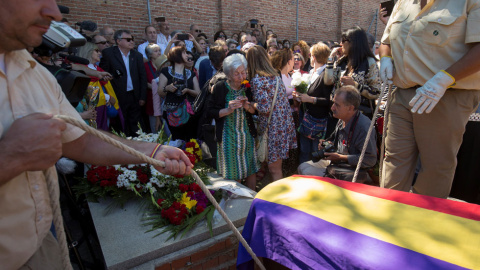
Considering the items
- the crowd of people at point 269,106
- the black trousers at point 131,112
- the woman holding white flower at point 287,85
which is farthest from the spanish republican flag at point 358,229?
the black trousers at point 131,112

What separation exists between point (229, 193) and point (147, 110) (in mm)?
3294

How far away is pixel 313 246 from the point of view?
131cm

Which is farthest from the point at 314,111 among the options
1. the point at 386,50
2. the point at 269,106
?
the point at 386,50

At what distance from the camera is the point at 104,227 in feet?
7.83

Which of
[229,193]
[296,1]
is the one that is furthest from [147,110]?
[296,1]

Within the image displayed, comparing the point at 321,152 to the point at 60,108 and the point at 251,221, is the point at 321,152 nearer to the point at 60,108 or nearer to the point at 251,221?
the point at 251,221

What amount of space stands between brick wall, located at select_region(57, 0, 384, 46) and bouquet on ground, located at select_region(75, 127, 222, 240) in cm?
536

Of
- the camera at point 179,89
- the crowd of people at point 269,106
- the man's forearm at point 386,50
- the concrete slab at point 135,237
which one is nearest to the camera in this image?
the concrete slab at point 135,237

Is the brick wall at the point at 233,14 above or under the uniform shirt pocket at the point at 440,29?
above

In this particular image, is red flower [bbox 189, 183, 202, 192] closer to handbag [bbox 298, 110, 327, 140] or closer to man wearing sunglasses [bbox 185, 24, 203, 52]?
handbag [bbox 298, 110, 327, 140]

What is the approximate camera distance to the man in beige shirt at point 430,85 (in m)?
1.86

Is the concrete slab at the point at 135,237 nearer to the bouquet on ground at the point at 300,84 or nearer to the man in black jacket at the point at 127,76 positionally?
the bouquet on ground at the point at 300,84

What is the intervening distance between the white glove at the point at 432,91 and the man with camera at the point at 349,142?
2.84 feet

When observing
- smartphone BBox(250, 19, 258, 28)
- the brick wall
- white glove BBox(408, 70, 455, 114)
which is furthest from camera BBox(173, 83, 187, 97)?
smartphone BBox(250, 19, 258, 28)
